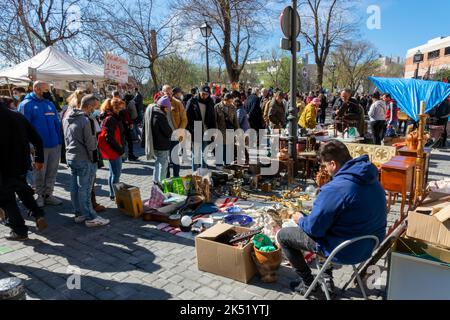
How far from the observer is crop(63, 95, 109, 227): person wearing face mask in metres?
4.65

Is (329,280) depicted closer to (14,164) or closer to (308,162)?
(14,164)

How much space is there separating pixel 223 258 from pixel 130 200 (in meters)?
2.35

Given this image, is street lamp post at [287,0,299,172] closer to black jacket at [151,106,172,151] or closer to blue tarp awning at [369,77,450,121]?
blue tarp awning at [369,77,450,121]

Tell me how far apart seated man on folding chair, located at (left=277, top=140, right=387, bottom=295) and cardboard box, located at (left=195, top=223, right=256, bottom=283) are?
0.70 m

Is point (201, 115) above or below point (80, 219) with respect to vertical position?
above

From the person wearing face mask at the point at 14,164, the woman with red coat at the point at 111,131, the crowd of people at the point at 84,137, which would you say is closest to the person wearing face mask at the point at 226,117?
the crowd of people at the point at 84,137

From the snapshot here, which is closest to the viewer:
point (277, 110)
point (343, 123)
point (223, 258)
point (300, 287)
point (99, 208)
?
point (300, 287)

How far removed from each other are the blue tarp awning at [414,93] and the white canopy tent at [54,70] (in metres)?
9.39

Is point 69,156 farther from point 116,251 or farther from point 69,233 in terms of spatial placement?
point 116,251

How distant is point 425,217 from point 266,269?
1554 millimetres

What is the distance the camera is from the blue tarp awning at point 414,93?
563 cm

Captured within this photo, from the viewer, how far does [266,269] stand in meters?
3.43

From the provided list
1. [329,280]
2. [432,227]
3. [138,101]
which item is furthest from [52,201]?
[138,101]

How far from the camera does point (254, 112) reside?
9.52m
